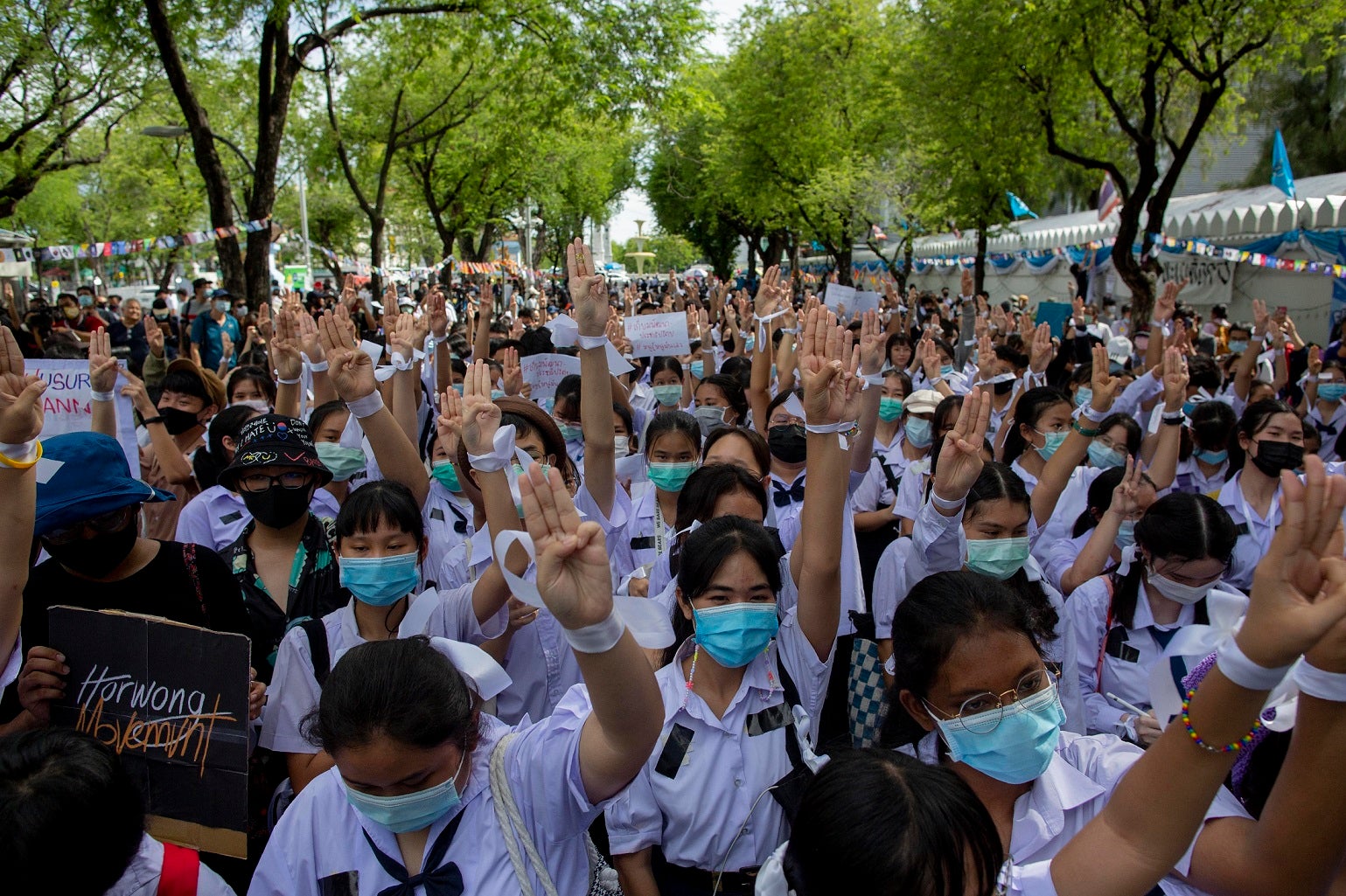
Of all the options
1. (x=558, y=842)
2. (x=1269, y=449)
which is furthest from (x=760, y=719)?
(x=1269, y=449)

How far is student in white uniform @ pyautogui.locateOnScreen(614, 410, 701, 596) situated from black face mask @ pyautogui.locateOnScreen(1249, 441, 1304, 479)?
9.34ft

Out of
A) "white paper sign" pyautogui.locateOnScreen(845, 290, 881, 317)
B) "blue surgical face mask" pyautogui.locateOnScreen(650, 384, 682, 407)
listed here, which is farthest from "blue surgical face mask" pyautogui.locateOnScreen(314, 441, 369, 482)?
"white paper sign" pyautogui.locateOnScreen(845, 290, 881, 317)

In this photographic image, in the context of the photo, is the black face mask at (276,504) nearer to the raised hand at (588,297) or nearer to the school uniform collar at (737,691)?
the raised hand at (588,297)

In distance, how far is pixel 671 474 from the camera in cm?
411

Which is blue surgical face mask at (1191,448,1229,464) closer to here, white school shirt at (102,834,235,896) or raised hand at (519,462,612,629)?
raised hand at (519,462,612,629)

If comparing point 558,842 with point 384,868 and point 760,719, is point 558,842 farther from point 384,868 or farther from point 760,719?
point 760,719

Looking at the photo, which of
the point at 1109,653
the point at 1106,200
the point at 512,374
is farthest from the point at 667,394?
the point at 1106,200

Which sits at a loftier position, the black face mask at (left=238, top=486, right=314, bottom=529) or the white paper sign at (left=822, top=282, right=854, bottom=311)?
the white paper sign at (left=822, top=282, right=854, bottom=311)

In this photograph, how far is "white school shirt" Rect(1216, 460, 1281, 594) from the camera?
14.1 ft

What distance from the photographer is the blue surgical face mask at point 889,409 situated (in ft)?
20.0

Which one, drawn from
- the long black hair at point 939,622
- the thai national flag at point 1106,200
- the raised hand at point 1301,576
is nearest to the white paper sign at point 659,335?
the long black hair at point 939,622

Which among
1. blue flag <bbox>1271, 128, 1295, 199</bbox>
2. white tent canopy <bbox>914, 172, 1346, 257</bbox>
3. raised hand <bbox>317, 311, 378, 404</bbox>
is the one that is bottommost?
raised hand <bbox>317, 311, 378, 404</bbox>

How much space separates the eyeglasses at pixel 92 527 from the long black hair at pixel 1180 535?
10.7 feet

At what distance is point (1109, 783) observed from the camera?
6.75 feet
